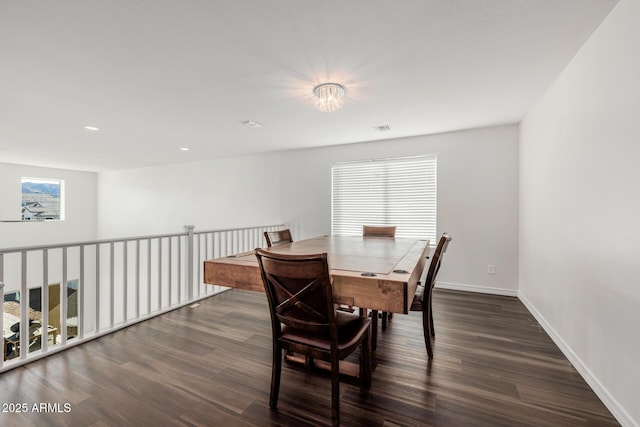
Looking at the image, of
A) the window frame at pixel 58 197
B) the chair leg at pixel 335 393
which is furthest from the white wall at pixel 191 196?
the chair leg at pixel 335 393

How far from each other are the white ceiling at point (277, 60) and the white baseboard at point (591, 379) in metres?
2.16

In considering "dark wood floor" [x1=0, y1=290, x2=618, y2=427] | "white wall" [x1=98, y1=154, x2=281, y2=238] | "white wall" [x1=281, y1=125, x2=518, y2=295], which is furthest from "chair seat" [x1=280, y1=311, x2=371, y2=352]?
"white wall" [x1=98, y1=154, x2=281, y2=238]

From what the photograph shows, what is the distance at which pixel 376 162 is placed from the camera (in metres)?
4.32

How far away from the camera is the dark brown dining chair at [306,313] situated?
4.14ft

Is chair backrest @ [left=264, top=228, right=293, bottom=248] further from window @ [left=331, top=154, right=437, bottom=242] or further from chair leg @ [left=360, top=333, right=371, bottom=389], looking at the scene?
window @ [left=331, top=154, right=437, bottom=242]

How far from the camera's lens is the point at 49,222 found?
6215 mm

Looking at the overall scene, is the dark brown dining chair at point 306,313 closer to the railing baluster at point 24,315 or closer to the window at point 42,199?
the railing baluster at point 24,315

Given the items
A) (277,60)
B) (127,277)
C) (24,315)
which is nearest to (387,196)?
(277,60)

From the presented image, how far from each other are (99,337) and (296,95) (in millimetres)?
2844

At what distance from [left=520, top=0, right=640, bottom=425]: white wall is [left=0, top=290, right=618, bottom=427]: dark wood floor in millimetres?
240

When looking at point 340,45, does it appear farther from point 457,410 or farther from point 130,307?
point 130,307

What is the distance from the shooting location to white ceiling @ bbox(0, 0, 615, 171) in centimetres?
149

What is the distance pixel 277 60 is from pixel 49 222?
24.3 ft

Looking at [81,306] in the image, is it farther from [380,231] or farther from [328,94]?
[380,231]
